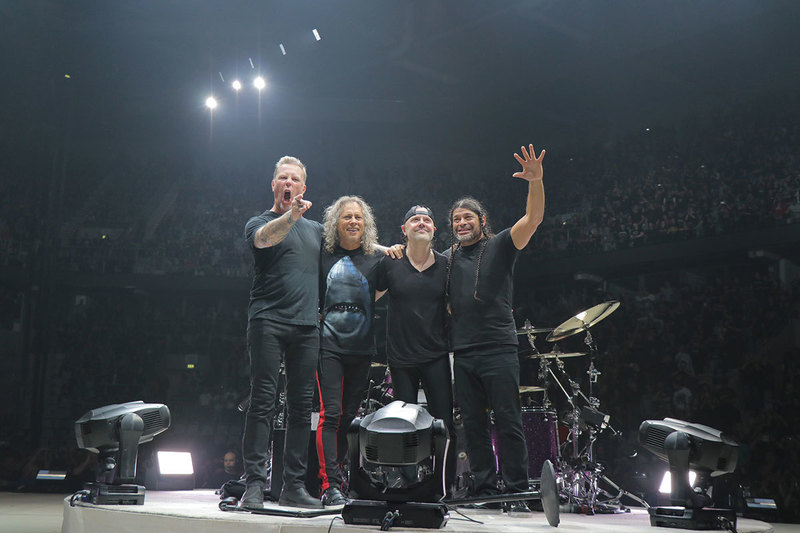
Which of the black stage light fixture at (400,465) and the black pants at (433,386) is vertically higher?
the black pants at (433,386)

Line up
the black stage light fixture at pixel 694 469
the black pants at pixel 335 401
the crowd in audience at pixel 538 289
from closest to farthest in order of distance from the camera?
the black stage light fixture at pixel 694 469
the black pants at pixel 335 401
the crowd in audience at pixel 538 289

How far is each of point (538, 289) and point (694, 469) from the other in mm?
9397

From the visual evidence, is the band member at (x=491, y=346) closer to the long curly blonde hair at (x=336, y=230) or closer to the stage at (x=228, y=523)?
the stage at (x=228, y=523)

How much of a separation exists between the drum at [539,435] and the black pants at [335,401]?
1301 mm

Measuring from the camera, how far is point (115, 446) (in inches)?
122

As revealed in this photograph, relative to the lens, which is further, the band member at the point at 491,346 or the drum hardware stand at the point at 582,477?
the drum hardware stand at the point at 582,477

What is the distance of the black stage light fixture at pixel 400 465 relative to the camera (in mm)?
2359

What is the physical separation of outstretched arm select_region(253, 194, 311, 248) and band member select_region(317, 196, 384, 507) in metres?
0.42

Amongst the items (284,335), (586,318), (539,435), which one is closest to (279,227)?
(284,335)

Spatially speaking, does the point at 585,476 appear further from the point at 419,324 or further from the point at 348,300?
the point at 348,300

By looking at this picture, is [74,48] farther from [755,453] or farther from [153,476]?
[755,453]

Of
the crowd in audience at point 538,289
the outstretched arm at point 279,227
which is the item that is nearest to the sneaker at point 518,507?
the outstretched arm at point 279,227

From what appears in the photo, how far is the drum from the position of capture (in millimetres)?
4121

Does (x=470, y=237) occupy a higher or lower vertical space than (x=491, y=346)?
higher
